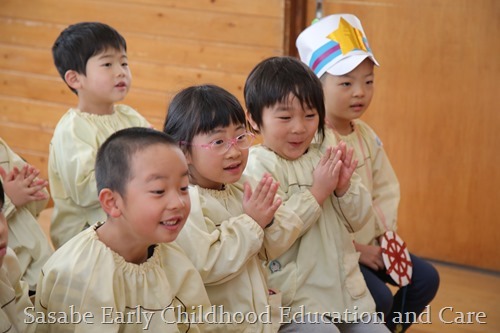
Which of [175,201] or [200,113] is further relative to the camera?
[200,113]

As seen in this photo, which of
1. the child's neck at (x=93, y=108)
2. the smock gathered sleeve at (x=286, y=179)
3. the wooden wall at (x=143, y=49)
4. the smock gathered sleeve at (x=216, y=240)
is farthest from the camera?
the wooden wall at (x=143, y=49)

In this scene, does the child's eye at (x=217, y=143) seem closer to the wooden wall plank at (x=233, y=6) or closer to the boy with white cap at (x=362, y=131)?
the boy with white cap at (x=362, y=131)

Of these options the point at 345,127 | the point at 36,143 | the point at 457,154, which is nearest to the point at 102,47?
the point at 345,127

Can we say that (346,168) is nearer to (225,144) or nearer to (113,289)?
(225,144)

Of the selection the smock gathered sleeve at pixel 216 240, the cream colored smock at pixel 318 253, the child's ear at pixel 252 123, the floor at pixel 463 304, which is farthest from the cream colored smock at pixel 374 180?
the smock gathered sleeve at pixel 216 240

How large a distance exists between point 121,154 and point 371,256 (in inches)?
46.0

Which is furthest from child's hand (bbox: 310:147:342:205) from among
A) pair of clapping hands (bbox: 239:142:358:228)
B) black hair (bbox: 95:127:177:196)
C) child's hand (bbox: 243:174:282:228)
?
black hair (bbox: 95:127:177:196)

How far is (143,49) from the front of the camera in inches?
180

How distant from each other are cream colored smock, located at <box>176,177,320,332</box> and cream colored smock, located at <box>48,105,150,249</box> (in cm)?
75

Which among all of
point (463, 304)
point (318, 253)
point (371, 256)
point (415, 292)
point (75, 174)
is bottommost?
point (463, 304)

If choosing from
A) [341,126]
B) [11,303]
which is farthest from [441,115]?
[11,303]

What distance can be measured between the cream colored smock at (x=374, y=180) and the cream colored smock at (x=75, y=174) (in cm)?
89

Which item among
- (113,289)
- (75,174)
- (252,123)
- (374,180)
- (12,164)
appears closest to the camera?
(113,289)

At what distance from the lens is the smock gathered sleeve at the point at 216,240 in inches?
75.4
